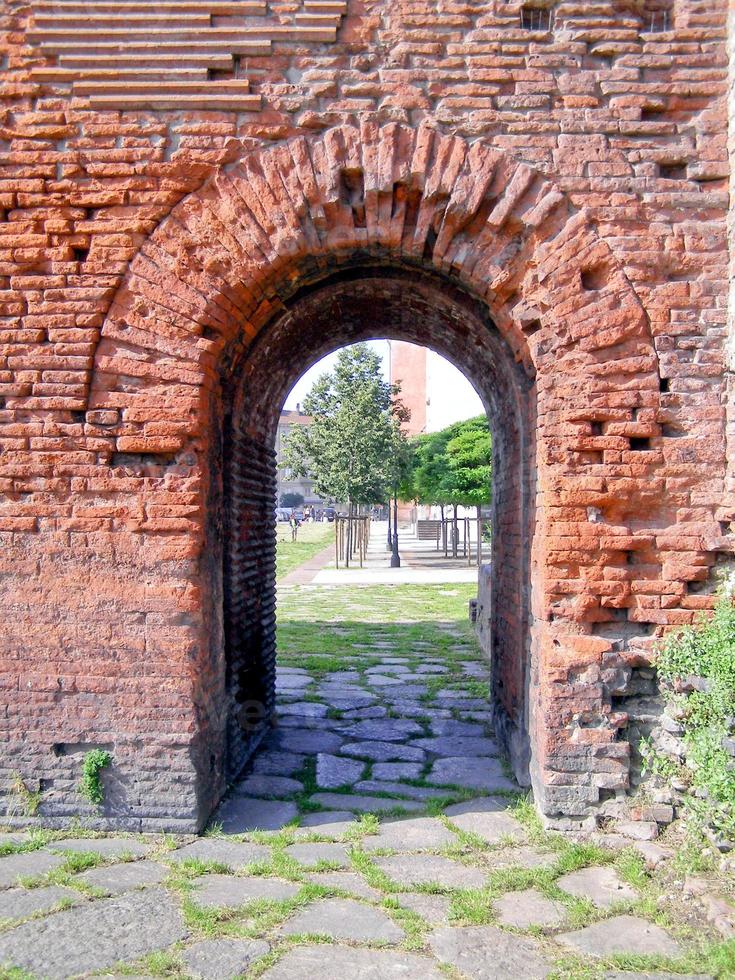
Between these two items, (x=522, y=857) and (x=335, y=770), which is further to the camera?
(x=335, y=770)

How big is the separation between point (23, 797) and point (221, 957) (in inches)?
71.0

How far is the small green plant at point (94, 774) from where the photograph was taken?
13.6ft

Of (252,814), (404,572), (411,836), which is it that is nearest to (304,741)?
(252,814)

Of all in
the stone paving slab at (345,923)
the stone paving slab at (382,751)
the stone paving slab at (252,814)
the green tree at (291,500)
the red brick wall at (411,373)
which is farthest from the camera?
the green tree at (291,500)

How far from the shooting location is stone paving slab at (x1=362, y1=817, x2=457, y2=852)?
159 inches

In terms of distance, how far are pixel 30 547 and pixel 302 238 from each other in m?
2.34

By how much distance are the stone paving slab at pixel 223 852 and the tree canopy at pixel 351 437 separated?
1610 centimetres

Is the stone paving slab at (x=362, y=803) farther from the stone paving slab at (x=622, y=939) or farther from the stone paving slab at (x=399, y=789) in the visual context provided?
the stone paving slab at (x=622, y=939)

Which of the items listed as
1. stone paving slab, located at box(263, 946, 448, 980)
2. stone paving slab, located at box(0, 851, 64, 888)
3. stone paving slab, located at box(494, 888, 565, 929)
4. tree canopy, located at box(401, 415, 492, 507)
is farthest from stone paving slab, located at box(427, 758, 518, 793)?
tree canopy, located at box(401, 415, 492, 507)

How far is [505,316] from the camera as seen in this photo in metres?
4.46

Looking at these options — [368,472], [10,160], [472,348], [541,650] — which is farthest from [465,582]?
[10,160]

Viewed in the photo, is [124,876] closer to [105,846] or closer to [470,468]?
[105,846]

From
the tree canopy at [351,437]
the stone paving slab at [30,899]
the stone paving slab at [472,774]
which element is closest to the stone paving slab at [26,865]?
the stone paving slab at [30,899]

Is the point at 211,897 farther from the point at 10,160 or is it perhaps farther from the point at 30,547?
the point at 10,160
